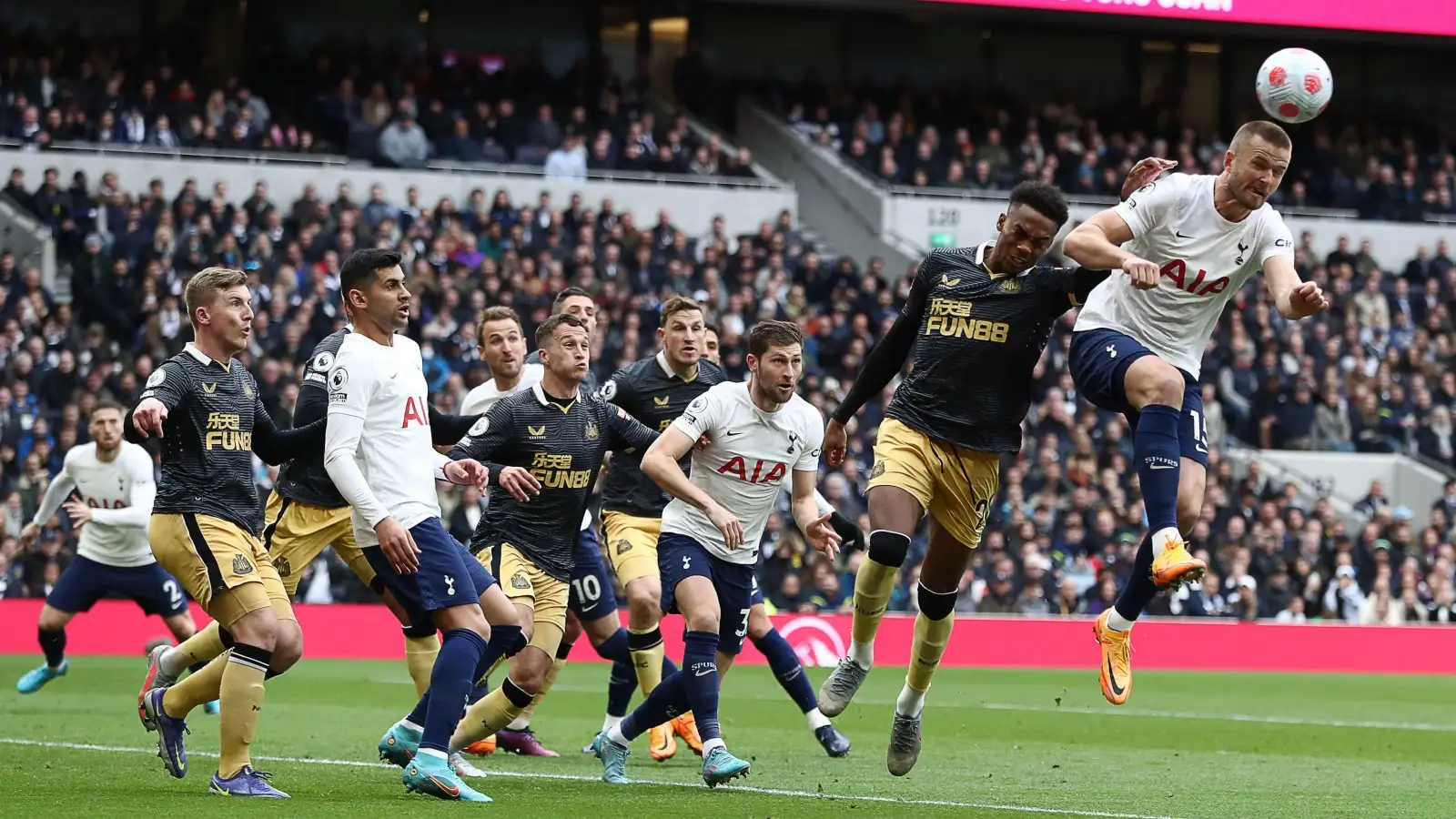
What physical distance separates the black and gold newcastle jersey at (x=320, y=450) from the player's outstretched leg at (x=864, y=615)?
2354 millimetres

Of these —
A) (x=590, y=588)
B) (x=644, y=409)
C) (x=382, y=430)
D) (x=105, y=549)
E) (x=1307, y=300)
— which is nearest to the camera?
(x=1307, y=300)

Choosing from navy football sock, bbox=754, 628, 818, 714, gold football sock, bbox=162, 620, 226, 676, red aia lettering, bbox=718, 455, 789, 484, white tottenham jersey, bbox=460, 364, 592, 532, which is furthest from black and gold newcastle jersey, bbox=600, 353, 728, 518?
gold football sock, bbox=162, 620, 226, 676

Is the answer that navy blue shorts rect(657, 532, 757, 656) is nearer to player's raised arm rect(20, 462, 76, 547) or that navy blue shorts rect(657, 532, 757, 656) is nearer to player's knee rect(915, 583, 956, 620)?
player's knee rect(915, 583, 956, 620)

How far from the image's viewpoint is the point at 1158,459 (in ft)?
29.0

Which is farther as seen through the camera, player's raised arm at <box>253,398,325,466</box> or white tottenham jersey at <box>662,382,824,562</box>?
white tottenham jersey at <box>662,382,824,562</box>

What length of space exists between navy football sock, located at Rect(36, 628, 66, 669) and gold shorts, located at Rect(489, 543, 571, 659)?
18.5 feet

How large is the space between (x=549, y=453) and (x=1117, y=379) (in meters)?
3.05

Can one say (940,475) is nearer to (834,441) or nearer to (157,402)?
(834,441)

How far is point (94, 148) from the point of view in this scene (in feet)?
84.3

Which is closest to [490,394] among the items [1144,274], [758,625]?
[758,625]

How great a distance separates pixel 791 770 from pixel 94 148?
60.3ft

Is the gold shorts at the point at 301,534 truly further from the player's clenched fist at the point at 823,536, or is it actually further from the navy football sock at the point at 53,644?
the navy football sock at the point at 53,644

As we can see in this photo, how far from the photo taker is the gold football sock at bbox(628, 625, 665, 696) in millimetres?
11203

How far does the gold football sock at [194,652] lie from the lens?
1079 cm
